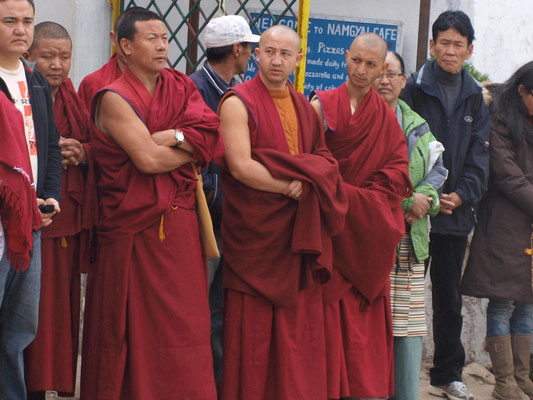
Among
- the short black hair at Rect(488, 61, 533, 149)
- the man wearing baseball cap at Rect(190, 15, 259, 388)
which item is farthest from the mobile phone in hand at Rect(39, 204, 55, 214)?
the short black hair at Rect(488, 61, 533, 149)

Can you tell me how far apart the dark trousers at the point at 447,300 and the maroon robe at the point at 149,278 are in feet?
5.97

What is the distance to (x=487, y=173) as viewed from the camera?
561 cm

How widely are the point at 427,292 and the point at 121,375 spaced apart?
2859 mm

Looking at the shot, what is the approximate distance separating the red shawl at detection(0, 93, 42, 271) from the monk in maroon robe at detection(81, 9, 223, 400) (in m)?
0.44

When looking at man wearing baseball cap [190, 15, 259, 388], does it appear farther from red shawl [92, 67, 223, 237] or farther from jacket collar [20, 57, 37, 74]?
jacket collar [20, 57, 37, 74]

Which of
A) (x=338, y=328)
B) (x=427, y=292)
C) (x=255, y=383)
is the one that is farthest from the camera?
(x=427, y=292)

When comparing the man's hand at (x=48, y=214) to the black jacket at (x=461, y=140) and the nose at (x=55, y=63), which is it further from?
the black jacket at (x=461, y=140)

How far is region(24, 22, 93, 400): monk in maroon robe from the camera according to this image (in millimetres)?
4523

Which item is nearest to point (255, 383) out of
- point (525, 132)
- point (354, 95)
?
point (354, 95)

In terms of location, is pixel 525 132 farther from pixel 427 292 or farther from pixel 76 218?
pixel 76 218

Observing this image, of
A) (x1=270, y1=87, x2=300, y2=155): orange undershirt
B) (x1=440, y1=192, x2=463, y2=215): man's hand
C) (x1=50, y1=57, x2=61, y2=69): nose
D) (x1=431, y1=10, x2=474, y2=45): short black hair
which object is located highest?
(x1=431, y1=10, x2=474, y2=45): short black hair

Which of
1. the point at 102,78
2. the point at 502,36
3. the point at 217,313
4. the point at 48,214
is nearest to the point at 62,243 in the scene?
the point at 48,214

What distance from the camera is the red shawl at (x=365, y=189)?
4867 millimetres

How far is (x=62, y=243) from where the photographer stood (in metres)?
4.59
